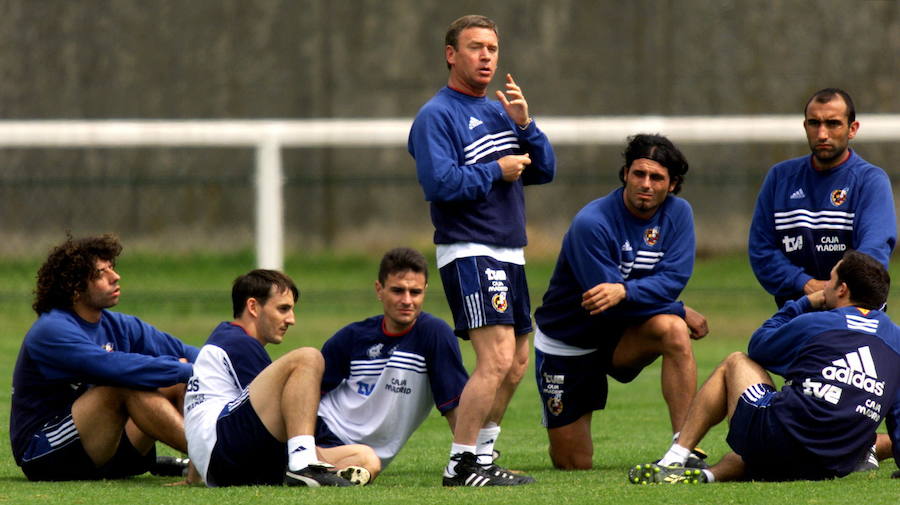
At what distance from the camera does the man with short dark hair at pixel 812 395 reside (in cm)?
535

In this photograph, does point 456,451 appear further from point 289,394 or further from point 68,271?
point 68,271

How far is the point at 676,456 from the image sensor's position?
5.70 meters

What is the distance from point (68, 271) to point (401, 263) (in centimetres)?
139

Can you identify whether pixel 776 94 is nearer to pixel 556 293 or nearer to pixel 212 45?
pixel 212 45

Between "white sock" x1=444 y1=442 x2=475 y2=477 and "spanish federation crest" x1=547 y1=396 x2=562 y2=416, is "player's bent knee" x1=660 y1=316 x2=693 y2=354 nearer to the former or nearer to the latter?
"spanish federation crest" x1=547 y1=396 x2=562 y2=416

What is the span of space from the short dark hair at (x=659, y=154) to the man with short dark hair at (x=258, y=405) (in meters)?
1.69

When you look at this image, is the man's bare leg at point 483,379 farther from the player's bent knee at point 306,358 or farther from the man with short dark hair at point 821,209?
the man with short dark hair at point 821,209

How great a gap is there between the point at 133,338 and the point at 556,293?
200 centimetres

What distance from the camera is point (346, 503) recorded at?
5133 millimetres

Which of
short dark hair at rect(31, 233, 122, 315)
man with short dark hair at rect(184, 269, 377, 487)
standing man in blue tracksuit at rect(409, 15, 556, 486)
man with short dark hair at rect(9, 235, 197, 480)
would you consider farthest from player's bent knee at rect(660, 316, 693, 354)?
short dark hair at rect(31, 233, 122, 315)

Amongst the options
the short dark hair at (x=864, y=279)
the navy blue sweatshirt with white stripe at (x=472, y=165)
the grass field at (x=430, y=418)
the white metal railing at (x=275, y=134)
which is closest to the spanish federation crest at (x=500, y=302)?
the navy blue sweatshirt with white stripe at (x=472, y=165)

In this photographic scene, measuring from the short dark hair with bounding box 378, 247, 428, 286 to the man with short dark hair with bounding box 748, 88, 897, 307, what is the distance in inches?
68.6

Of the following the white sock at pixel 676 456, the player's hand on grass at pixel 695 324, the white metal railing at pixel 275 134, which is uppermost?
the white metal railing at pixel 275 134

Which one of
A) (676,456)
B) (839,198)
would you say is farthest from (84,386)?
(839,198)
